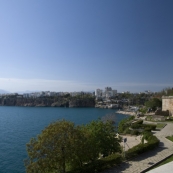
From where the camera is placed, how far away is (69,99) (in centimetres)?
14300

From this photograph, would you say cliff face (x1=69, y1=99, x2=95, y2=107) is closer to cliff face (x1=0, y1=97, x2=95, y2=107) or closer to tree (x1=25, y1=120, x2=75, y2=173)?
cliff face (x1=0, y1=97, x2=95, y2=107)

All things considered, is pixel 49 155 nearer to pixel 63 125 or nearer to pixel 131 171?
pixel 63 125

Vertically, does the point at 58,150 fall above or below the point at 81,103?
above

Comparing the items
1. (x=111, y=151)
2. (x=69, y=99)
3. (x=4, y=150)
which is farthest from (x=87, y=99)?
(x=111, y=151)

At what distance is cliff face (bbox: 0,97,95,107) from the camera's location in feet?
447

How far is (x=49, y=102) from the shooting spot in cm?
14825

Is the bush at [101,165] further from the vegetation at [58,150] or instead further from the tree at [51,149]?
the tree at [51,149]

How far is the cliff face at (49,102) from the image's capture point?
447 feet

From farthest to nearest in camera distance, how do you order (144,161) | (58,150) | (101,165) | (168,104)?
(168,104), (144,161), (101,165), (58,150)

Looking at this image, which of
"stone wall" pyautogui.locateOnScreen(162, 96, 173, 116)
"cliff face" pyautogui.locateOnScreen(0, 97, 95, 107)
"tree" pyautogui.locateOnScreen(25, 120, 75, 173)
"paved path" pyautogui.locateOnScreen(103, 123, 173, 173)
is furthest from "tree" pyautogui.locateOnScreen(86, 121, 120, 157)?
"cliff face" pyautogui.locateOnScreen(0, 97, 95, 107)

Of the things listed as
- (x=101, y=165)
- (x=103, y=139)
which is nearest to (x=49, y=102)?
(x=103, y=139)

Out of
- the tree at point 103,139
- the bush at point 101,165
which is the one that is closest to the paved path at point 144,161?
the bush at point 101,165

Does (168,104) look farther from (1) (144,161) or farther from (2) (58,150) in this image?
(2) (58,150)

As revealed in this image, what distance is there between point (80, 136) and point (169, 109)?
4293 cm
